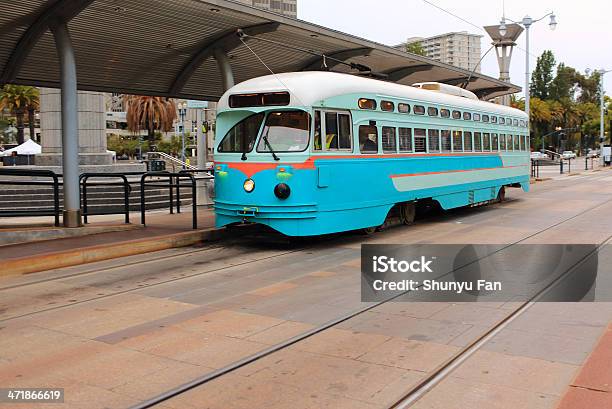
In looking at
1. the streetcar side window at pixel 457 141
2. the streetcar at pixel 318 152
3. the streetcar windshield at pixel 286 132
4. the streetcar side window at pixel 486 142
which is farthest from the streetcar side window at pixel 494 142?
the streetcar windshield at pixel 286 132

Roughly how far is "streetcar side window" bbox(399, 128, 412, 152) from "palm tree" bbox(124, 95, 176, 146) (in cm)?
4998

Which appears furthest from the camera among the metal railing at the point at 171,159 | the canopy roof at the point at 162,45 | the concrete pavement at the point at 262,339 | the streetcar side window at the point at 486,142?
the metal railing at the point at 171,159

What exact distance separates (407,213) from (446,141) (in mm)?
2288

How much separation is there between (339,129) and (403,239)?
110 inches

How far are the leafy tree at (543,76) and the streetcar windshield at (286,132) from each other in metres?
125

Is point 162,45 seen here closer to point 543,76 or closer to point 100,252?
point 100,252

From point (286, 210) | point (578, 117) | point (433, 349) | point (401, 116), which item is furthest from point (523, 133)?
point (578, 117)

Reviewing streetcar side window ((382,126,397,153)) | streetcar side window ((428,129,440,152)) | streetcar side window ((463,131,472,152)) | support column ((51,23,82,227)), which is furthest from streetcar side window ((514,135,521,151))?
support column ((51,23,82,227))

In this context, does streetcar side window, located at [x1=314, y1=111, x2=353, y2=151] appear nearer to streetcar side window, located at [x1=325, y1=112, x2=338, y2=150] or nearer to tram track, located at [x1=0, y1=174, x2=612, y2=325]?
streetcar side window, located at [x1=325, y1=112, x2=338, y2=150]

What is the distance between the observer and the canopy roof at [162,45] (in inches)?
500

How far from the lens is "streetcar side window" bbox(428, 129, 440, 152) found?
15.5 metres

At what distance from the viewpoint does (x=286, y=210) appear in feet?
37.8

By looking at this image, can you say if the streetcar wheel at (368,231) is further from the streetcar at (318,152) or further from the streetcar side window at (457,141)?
the streetcar side window at (457,141)

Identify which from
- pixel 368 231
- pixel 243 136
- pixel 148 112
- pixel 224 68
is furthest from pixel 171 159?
pixel 148 112
